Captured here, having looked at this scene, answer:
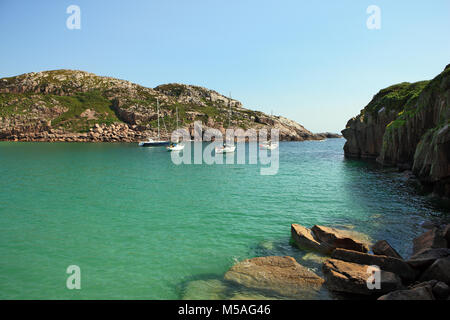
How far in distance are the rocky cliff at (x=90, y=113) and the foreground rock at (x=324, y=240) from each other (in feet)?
419

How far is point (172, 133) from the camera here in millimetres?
146625

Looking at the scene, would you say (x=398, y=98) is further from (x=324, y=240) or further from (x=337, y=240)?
(x=337, y=240)

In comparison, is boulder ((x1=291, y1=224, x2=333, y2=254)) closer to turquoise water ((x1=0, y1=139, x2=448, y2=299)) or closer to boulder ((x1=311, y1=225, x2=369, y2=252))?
boulder ((x1=311, y1=225, x2=369, y2=252))

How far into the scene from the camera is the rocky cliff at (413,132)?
73.8ft

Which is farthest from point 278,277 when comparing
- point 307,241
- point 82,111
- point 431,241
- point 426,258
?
point 82,111

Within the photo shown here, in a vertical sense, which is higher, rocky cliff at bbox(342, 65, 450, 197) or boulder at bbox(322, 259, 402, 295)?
rocky cliff at bbox(342, 65, 450, 197)

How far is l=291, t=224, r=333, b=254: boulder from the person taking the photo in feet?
44.2

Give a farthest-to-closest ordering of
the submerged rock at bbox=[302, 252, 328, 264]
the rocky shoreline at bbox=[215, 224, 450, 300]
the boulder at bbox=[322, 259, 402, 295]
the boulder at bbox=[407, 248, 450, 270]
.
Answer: the submerged rock at bbox=[302, 252, 328, 264], the boulder at bbox=[407, 248, 450, 270], the boulder at bbox=[322, 259, 402, 295], the rocky shoreline at bbox=[215, 224, 450, 300]

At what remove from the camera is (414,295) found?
26.5 ft

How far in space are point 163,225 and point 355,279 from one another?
12.7 m

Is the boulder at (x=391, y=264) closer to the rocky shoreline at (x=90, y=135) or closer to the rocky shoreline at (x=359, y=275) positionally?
the rocky shoreline at (x=359, y=275)

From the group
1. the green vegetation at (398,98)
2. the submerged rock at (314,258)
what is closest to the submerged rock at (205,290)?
the submerged rock at (314,258)

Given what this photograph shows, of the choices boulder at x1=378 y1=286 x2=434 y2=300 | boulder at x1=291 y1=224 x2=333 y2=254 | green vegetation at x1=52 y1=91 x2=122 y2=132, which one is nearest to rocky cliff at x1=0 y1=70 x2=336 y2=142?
green vegetation at x1=52 y1=91 x2=122 y2=132
